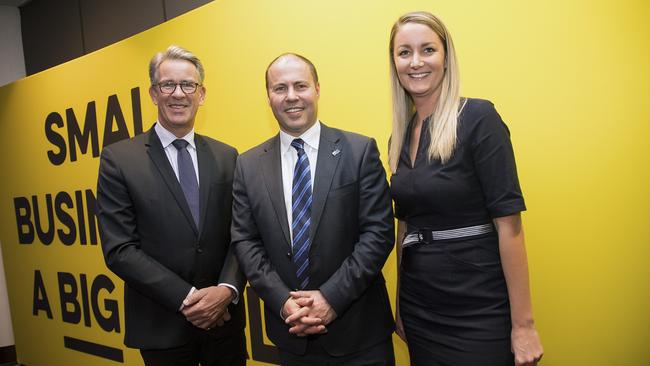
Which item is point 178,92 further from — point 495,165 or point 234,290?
point 495,165

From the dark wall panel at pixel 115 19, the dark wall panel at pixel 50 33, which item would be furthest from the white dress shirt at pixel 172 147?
the dark wall panel at pixel 50 33

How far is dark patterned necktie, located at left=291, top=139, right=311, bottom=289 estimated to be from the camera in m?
1.84

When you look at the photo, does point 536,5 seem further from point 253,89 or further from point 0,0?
point 0,0

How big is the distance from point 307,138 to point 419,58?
528mm

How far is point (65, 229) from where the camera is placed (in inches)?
171

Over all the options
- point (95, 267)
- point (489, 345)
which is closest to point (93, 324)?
point (95, 267)

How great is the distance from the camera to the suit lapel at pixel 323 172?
→ 5.97 feet

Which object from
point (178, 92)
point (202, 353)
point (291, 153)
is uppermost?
point (178, 92)

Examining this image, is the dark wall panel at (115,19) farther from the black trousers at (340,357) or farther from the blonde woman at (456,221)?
the black trousers at (340,357)

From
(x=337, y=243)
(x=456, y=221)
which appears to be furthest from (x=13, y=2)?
(x=456, y=221)

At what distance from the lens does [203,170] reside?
7.22 feet

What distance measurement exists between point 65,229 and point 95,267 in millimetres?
532

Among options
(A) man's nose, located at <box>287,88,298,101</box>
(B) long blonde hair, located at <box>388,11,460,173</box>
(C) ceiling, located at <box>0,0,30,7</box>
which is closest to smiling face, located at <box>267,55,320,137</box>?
(A) man's nose, located at <box>287,88,298,101</box>

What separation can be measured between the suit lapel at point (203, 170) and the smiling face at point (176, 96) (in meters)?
0.13
